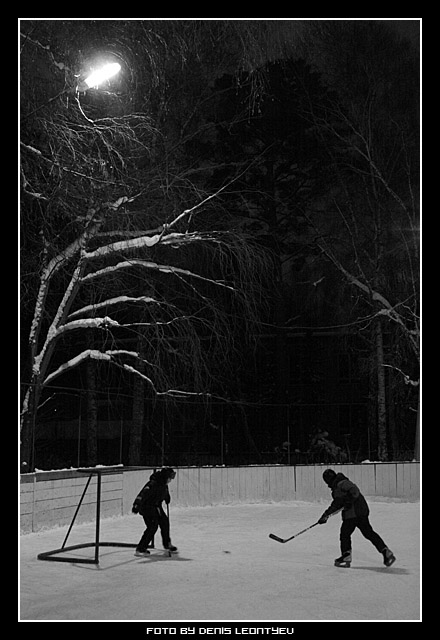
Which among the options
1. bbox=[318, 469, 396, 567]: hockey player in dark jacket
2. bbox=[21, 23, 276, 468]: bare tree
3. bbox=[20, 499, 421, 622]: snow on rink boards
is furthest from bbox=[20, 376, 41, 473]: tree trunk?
bbox=[318, 469, 396, 567]: hockey player in dark jacket

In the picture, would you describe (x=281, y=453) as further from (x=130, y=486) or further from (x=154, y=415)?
(x=130, y=486)

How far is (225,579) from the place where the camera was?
6.06 m

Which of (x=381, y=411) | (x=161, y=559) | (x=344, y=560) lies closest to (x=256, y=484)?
(x=381, y=411)

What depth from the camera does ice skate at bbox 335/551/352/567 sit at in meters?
6.56

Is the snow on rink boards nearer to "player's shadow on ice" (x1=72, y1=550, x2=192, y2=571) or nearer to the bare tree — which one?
"player's shadow on ice" (x1=72, y1=550, x2=192, y2=571)

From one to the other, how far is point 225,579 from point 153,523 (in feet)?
3.21

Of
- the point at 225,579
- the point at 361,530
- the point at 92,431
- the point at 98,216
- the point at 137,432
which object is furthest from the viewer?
the point at 137,432

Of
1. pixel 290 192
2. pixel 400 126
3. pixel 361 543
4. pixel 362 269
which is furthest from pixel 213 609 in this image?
pixel 290 192

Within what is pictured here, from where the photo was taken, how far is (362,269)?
44.8ft

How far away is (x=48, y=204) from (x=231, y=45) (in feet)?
7.28

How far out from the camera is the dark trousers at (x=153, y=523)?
674 cm

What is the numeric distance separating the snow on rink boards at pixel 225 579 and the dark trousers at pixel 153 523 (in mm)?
131

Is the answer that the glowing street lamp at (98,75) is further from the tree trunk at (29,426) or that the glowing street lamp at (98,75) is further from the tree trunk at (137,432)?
the tree trunk at (137,432)

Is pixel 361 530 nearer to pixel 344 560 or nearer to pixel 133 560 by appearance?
pixel 344 560
